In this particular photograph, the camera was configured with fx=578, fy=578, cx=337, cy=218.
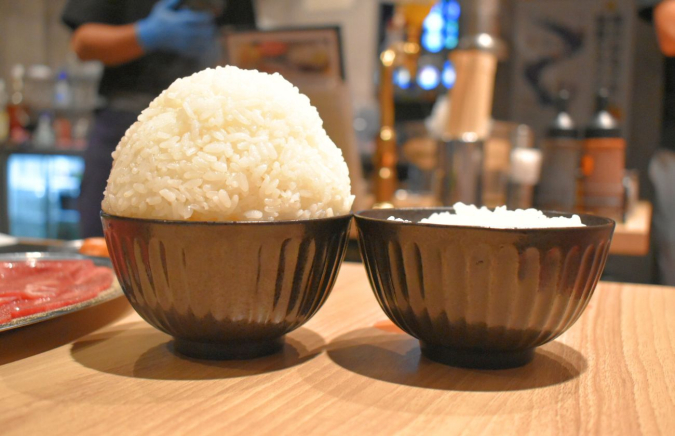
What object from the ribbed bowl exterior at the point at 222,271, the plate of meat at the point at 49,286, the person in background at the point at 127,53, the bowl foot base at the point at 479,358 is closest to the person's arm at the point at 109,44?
the person in background at the point at 127,53

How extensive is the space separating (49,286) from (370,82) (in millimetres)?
5427

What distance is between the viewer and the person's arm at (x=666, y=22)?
5.37 feet

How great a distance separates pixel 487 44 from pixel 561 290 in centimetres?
162

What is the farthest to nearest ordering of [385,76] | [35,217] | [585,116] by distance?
1. [35,217]
2. [585,116]
3. [385,76]

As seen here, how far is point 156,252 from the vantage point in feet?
1.78

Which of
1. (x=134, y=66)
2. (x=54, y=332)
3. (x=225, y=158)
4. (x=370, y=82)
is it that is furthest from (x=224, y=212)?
(x=370, y=82)

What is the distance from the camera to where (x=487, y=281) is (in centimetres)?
54

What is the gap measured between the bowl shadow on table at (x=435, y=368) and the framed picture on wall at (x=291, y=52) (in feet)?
3.55

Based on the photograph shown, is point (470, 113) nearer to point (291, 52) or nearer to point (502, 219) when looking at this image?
point (291, 52)

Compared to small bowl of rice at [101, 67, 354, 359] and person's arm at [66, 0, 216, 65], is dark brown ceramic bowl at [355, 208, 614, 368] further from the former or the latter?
person's arm at [66, 0, 216, 65]

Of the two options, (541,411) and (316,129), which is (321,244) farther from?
(541,411)

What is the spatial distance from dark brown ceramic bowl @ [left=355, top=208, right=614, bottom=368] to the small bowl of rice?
3.2 inches

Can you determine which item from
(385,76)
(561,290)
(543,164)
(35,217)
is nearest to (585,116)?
(543,164)

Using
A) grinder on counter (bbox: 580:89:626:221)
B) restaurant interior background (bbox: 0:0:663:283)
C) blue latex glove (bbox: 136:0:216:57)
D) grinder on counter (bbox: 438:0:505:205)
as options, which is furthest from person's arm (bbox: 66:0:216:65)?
grinder on counter (bbox: 580:89:626:221)
